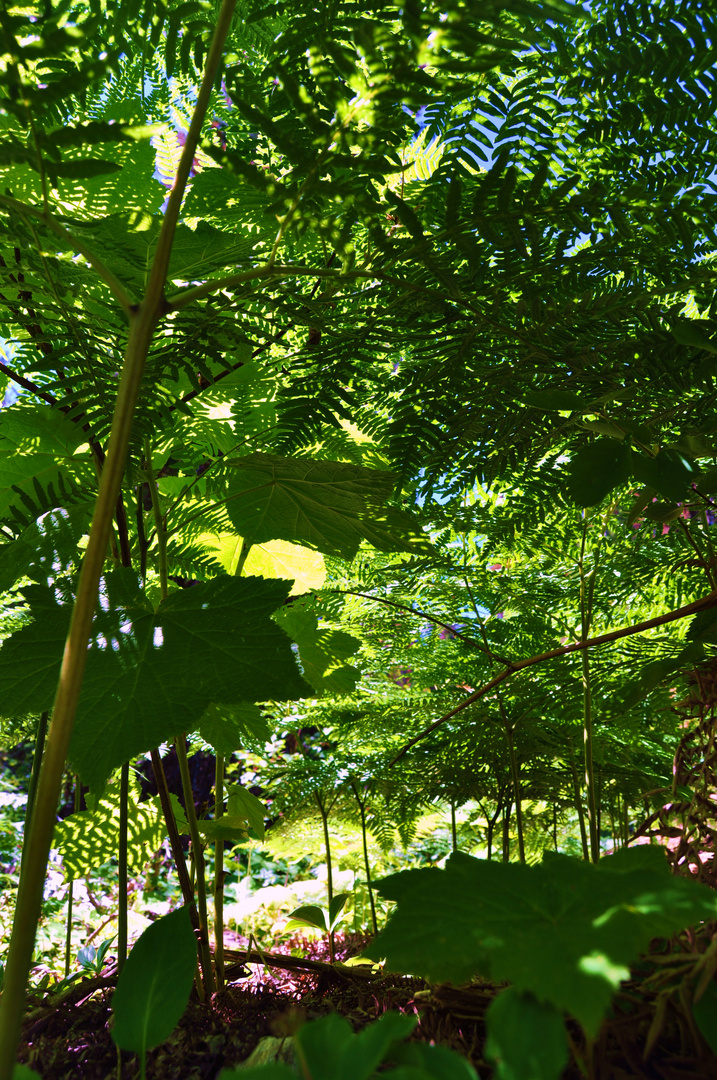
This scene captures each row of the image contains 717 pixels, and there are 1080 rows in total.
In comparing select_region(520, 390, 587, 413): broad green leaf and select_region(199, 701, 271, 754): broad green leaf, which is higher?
select_region(520, 390, 587, 413): broad green leaf

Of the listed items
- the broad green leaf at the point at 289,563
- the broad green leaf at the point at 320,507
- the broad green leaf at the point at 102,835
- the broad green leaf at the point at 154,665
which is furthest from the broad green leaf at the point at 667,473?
the broad green leaf at the point at 102,835

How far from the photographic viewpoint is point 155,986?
0.48 m

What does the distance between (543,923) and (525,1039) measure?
57 mm

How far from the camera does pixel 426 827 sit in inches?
95.7

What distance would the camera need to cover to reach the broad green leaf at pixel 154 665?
490 mm

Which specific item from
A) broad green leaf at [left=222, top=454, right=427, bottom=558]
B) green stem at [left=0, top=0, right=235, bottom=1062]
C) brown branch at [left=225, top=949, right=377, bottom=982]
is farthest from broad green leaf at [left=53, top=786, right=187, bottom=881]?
green stem at [left=0, top=0, right=235, bottom=1062]

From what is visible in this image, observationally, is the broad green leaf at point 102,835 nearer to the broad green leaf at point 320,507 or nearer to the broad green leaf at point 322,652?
the broad green leaf at point 322,652

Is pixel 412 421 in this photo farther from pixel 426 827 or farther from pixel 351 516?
pixel 426 827

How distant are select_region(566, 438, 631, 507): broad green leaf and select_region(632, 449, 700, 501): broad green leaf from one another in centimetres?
1

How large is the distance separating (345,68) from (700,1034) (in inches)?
22.8

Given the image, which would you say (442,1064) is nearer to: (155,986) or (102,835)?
(155,986)

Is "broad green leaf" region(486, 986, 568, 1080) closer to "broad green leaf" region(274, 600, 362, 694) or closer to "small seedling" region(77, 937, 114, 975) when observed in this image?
"broad green leaf" region(274, 600, 362, 694)

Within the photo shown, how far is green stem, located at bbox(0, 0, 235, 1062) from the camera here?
1.09 feet

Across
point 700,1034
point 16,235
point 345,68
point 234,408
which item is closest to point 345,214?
point 345,68
